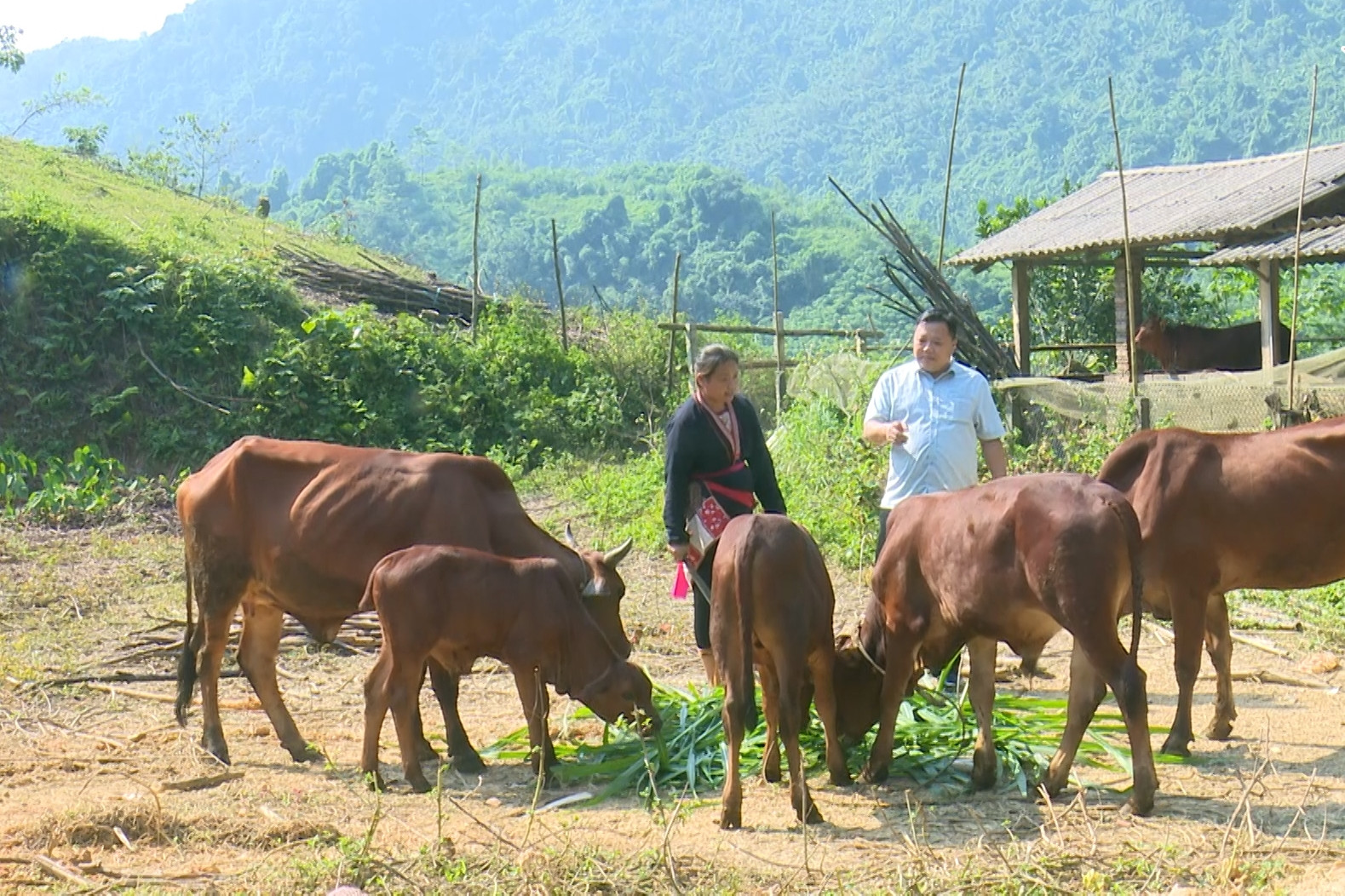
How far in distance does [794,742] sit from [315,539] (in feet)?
8.91

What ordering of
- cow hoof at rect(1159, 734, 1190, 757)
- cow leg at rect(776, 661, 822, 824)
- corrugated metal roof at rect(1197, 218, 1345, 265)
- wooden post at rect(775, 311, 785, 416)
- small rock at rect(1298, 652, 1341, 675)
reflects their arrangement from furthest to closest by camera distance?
1. wooden post at rect(775, 311, 785, 416)
2. corrugated metal roof at rect(1197, 218, 1345, 265)
3. small rock at rect(1298, 652, 1341, 675)
4. cow hoof at rect(1159, 734, 1190, 757)
5. cow leg at rect(776, 661, 822, 824)

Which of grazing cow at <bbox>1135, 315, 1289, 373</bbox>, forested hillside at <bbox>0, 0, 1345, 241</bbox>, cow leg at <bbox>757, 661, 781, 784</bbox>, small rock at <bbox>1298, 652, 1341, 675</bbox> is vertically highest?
forested hillside at <bbox>0, 0, 1345, 241</bbox>

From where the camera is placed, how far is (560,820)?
19.2ft

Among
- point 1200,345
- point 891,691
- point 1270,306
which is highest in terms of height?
point 1270,306

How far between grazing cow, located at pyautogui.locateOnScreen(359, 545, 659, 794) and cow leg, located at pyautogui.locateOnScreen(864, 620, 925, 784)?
0.93 metres

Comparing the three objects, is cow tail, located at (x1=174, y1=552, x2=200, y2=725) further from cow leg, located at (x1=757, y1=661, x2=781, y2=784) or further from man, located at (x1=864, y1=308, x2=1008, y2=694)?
man, located at (x1=864, y1=308, x2=1008, y2=694)

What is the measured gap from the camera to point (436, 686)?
22.5ft

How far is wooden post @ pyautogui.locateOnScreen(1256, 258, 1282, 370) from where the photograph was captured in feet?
56.5

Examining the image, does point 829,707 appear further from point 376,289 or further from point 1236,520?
point 376,289

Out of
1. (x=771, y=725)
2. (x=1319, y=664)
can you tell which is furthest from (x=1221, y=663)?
(x=771, y=725)

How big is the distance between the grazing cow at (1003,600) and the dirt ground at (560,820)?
33 centimetres

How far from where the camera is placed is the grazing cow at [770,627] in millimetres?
5691

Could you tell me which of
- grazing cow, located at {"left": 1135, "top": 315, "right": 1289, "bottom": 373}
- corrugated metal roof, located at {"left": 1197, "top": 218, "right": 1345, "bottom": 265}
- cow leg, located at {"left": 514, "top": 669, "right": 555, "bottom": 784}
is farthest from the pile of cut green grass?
grazing cow, located at {"left": 1135, "top": 315, "right": 1289, "bottom": 373}

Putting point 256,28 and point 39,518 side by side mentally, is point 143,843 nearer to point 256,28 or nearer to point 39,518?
point 39,518
